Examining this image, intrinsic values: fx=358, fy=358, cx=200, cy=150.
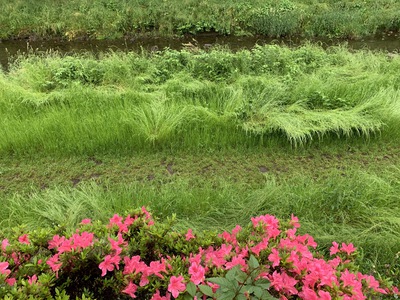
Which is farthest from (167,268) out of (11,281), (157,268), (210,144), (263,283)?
(210,144)

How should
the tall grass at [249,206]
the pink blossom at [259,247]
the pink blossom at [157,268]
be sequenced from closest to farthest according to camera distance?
the pink blossom at [157,268] → the pink blossom at [259,247] → the tall grass at [249,206]

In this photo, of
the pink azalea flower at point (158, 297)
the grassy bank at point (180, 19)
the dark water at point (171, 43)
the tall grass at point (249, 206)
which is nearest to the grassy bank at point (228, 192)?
the tall grass at point (249, 206)

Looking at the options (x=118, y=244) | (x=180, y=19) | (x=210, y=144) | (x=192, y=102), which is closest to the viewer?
(x=118, y=244)

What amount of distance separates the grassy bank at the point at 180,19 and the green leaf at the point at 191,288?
10314 millimetres

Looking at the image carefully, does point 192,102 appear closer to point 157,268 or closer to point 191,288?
point 157,268

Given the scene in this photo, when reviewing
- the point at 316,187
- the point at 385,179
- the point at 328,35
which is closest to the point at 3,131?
the point at 316,187

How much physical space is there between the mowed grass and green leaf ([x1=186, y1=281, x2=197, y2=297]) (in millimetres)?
1313

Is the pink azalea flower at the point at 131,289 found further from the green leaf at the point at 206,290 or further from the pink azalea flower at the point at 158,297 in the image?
the green leaf at the point at 206,290

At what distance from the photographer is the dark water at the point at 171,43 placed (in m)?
10.3

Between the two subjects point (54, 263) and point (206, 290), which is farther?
point (54, 263)

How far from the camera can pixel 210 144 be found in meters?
4.39

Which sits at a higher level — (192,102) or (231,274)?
(231,274)

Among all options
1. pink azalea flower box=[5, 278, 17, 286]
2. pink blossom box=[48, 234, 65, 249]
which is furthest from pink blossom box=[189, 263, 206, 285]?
pink azalea flower box=[5, 278, 17, 286]

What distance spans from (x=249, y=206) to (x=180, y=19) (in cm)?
922
